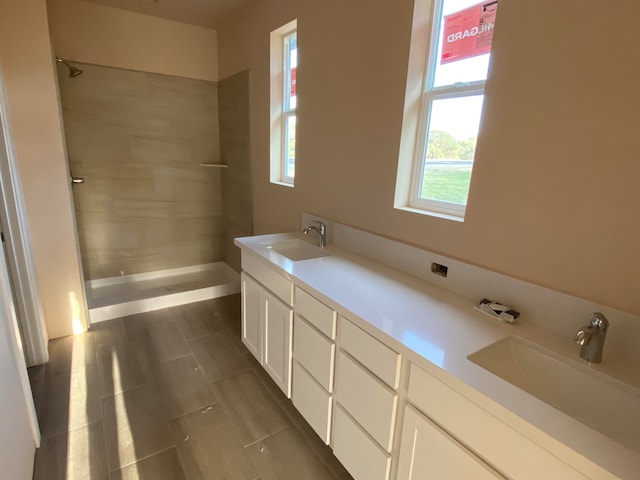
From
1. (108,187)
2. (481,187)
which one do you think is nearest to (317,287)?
(481,187)

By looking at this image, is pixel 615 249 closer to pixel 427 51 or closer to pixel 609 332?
pixel 609 332

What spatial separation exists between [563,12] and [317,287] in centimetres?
135

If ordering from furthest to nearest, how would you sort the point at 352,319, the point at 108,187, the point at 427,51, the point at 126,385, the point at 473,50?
the point at 108,187
the point at 126,385
the point at 427,51
the point at 473,50
the point at 352,319

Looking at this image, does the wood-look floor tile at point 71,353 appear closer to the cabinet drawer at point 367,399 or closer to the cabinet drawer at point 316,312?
the cabinet drawer at point 316,312

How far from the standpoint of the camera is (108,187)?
337 cm

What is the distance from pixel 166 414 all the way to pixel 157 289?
1863 mm

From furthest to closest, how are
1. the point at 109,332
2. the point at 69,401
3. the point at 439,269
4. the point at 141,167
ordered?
the point at 141,167 < the point at 109,332 < the point at 69,401 < the point at 439,269

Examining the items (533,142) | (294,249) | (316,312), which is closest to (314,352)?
(316,312)

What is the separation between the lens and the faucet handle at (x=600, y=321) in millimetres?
1027

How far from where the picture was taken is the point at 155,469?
1610 millimetres

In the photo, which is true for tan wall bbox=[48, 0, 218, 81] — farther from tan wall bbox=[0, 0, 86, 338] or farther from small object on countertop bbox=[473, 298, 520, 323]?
small object on countertop bbox=[473, 298, 520, 323]

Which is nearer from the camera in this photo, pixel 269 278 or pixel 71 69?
pixel 269 278

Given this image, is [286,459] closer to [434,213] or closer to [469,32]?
[434,213]

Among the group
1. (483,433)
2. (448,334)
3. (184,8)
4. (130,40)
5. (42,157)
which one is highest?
(184,8)
